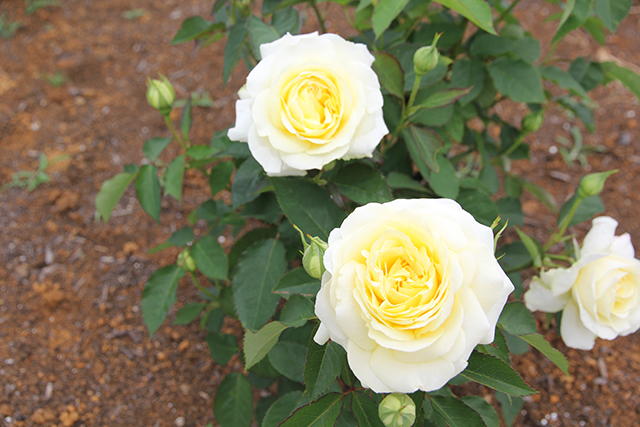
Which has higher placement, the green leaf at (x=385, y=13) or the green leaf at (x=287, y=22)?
the green leaf at (x=385, y=13)

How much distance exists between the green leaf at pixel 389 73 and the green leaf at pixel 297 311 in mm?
528

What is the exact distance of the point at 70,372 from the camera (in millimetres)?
1710

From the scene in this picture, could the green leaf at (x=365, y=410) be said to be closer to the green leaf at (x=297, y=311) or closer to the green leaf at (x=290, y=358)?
the green leaf at (x=297, y=311)

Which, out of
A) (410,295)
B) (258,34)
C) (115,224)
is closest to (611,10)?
(258,34)

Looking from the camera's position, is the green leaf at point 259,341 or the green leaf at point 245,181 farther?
the green leaf at point 245,181

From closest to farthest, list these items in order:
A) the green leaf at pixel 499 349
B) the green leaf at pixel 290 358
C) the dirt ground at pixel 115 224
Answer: the green leaf at pixel 499 349 < the green leaf at pixel 290 358 < the dirt ground at pixel 115 224

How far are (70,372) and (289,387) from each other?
86cm

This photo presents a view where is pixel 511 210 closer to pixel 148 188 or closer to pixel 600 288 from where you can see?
pixel 600 288

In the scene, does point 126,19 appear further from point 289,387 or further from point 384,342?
point 384,342

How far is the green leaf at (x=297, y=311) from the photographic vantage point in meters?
0.90

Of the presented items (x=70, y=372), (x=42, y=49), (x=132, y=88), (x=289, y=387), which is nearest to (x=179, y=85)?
(x=132, y=88)

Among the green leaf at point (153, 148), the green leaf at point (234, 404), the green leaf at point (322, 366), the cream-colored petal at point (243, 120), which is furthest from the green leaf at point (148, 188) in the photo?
the green leaf at point (322, 366)

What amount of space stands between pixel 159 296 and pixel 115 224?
0.97 metres

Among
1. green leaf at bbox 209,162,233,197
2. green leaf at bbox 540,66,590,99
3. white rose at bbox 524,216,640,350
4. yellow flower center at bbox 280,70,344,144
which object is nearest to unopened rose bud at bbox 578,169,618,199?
white rose at bbox 524,216,640,350
